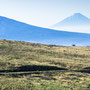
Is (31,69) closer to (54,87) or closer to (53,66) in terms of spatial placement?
(53,66)

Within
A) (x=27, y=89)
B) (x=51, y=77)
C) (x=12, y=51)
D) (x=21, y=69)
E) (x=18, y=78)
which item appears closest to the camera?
(x=27, y=89)

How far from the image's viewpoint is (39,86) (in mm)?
51156

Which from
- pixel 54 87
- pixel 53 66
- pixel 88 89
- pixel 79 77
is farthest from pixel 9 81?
pixel 53 66

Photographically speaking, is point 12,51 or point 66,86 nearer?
point 66,86

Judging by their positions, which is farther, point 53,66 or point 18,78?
point 53,66

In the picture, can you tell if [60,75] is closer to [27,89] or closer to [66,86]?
[66,86]

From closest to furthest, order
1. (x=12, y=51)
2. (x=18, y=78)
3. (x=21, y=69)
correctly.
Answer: (x=18, y=78) → (x=21, y=69) → (x=12, y=51)

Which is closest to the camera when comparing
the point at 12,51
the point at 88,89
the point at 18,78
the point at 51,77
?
the point at 88,89

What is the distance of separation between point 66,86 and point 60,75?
14.0 m

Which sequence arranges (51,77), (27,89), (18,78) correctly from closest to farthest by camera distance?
1. (27,89)
2. (18,78)
3. (51,77)

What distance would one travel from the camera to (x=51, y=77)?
208 ft

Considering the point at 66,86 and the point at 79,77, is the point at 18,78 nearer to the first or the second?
the point at 66,86

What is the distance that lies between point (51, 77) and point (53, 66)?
1694 cm

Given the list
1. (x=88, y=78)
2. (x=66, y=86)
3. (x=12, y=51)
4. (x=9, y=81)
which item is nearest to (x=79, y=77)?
(x=88, y=78)
